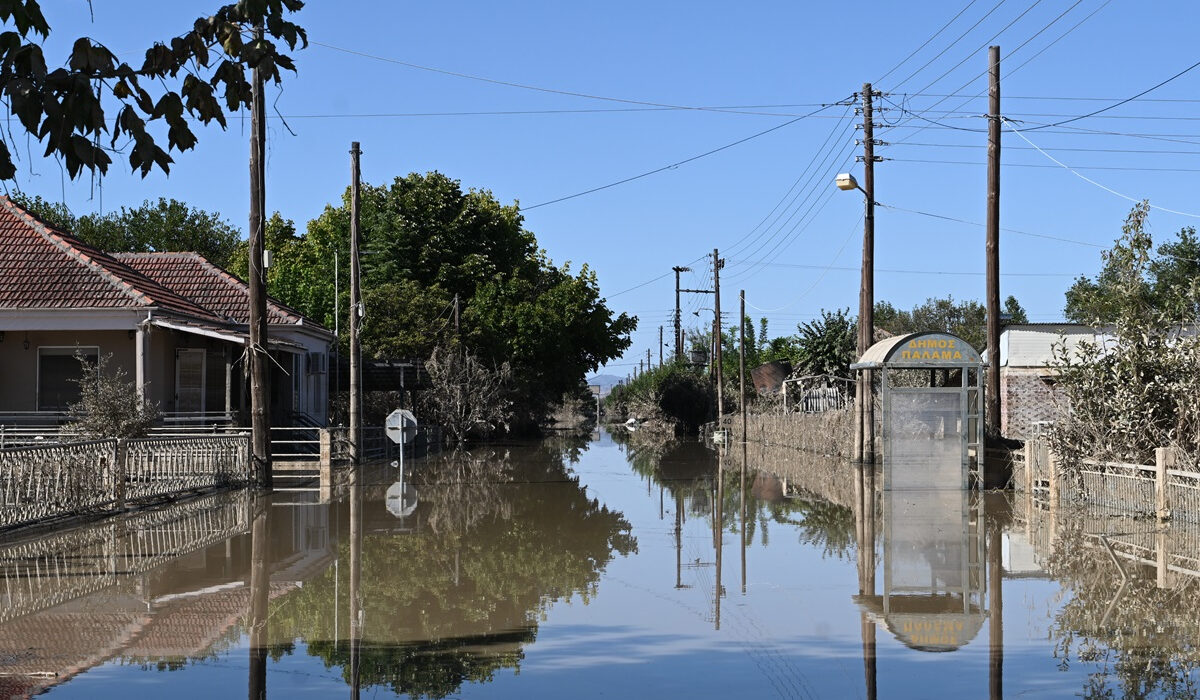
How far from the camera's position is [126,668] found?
9.05 meters

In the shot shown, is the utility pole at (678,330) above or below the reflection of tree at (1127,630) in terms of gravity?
above

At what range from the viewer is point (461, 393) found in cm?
4794

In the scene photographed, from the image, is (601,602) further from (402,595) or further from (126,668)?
(126,668)

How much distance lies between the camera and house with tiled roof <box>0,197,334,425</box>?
2883 cm

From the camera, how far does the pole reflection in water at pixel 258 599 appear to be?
28.6ft

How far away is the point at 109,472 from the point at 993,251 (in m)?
18.1

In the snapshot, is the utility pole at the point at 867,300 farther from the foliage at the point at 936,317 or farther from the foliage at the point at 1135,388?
the foliage at the point at 936,317

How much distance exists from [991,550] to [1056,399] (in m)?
8.68

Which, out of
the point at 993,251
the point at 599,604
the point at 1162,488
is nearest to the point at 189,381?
the point at 993,251

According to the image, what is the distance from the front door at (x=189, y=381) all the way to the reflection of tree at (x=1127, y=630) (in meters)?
23.5

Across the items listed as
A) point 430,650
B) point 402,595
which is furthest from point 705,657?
point 402,595

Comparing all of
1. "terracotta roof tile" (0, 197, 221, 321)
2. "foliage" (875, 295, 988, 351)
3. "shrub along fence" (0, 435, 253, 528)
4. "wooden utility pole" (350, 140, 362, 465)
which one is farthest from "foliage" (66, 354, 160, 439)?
"foliage" (875, 295, 988, 351)

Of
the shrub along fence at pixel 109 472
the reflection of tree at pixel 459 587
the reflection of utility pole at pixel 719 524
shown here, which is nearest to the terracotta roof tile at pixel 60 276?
the shrub along fence at pixel 109 472

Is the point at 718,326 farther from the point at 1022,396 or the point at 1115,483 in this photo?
the point at 1115,483
